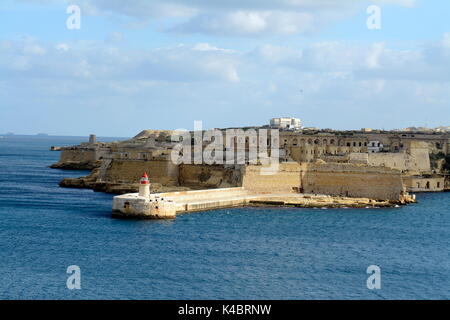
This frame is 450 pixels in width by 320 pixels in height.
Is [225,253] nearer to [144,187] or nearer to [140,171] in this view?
[144,187]

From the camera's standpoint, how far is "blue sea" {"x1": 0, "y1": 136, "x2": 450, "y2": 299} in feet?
60.5

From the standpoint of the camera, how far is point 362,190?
124ft

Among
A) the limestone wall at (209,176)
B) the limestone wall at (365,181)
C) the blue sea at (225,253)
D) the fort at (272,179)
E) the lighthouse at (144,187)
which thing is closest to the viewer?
the blue sea at (225,253)

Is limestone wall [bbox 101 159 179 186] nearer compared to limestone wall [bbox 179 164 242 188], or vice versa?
limestone wall [bbox 179 164 242 188]

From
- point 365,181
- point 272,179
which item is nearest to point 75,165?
point 272,179

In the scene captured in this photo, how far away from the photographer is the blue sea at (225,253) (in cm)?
1844

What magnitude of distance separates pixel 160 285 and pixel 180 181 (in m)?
23.6

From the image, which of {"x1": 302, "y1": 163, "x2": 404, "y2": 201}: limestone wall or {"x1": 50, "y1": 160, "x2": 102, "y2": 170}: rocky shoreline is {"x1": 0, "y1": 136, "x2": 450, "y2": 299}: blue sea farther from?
{"x1": 50, "y1": 160, "x2": 102, "y2": 170}: rocky shoreline

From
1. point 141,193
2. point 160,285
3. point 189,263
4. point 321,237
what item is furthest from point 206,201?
point 160,285

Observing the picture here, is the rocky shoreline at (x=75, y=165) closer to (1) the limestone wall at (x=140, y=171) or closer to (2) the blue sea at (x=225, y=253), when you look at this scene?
(1) the limestone wall at (x=140, y=171)

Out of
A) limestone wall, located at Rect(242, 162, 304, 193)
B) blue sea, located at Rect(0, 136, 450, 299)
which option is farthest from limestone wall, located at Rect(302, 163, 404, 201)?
blue sea, located at Rect(0, 136, 450, 299)

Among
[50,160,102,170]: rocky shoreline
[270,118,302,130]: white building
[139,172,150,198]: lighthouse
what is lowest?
[139,172,150,198]: lighthouse

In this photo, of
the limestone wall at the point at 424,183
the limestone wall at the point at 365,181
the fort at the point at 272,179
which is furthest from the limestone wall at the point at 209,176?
the limestone wall at the point at 424,183
